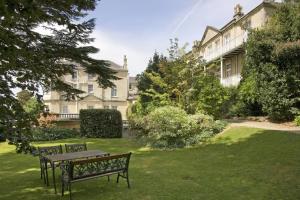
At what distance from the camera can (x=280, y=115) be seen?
17.8 m

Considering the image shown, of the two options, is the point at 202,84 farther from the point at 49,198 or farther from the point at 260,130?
the point at 49,198

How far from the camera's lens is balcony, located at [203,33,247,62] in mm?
27906

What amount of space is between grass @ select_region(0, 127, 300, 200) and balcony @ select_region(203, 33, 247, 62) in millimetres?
15029

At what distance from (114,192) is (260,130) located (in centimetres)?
928

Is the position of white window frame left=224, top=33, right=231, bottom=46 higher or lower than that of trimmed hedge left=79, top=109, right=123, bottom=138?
higher

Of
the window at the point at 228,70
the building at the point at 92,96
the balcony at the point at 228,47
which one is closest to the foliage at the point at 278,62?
the balcony at the point at 228,47

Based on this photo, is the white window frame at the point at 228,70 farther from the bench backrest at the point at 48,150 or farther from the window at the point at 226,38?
the bench backrest at the point at 48,150

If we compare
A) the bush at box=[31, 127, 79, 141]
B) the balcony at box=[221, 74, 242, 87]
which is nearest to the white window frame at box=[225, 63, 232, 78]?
the balcony at box=[221, 74, 242, 87]

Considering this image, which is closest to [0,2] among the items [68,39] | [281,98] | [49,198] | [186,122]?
[49,198]

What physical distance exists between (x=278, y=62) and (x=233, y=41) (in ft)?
38.8

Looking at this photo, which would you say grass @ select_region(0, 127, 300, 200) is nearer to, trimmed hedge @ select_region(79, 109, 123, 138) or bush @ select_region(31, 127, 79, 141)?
bush @ select_region(31, 127, 79, 141)

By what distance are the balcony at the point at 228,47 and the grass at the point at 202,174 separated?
1503cm

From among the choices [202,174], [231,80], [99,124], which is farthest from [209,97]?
[231,80]

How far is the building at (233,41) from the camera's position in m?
26.8
